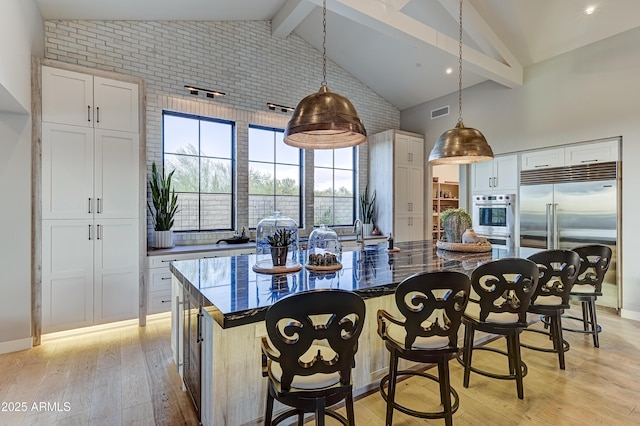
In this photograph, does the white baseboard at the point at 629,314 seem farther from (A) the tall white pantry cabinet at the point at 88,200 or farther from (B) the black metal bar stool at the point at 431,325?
(A) the tall white pantry cabinet at the point at 88,200

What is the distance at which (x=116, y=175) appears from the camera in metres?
3.53

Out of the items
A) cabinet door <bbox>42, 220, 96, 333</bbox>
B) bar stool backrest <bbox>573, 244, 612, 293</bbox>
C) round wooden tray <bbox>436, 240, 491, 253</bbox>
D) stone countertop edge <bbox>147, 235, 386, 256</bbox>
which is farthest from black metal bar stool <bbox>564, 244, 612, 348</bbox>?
cabinet door <bbox>42, 220, 96, 333</bbox>

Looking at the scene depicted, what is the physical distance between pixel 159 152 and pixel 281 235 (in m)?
2.99

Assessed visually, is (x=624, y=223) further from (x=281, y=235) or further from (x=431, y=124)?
(x=281, y=235)

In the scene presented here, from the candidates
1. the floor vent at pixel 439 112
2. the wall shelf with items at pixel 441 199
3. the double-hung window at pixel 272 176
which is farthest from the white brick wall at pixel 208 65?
the wall shelf with items at pixel 441 199

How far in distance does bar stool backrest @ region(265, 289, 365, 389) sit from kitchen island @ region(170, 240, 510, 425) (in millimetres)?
226

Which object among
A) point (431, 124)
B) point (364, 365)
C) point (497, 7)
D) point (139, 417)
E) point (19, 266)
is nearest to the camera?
point (139, 417)

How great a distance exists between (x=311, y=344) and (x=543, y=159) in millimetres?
4977

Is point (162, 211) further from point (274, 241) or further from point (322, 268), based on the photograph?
point (322, 268)

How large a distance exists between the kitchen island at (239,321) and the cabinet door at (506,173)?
3.34 meters

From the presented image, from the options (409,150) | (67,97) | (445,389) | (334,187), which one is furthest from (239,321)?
(409,150)

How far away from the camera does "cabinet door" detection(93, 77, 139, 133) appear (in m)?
3.42

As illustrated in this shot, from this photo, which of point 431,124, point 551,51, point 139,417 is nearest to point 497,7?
point 551,51

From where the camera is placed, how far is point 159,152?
14.0 feet
